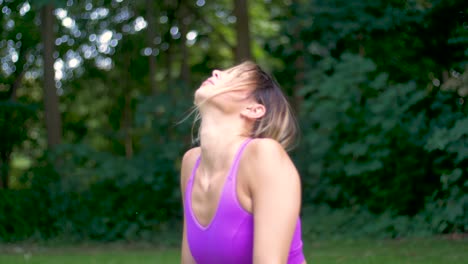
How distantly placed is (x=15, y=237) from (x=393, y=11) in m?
8.75

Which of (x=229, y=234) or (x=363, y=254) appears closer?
(x=229, y=234)

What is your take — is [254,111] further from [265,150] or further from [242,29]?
[242,29]

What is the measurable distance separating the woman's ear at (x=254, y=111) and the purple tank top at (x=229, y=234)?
0.09 m

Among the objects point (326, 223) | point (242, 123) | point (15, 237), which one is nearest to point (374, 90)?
point (326, 223)

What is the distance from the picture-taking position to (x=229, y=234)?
85.4 inches

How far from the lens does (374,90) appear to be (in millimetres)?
13609

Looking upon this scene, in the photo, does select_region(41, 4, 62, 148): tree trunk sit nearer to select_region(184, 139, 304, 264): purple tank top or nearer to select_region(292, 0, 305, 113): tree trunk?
select_region(292, 0, 305, 113): tree trunk

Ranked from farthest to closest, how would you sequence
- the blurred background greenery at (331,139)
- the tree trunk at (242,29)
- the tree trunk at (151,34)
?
the tree trunk at (151,34) → the tree trunk at (242,29) → the blurred background greenery at (331,139)

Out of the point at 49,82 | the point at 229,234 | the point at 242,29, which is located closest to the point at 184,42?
the point at 242,29

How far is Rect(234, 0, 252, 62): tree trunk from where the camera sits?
17.7 meters

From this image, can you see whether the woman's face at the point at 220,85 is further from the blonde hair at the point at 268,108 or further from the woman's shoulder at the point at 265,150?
the woman's shoulder at the point at 265,150

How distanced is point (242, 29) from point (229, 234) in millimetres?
15806

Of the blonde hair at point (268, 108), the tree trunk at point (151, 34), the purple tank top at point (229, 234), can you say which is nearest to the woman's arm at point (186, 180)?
the purple tank top at point (229, 234)

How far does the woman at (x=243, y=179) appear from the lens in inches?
81.4
